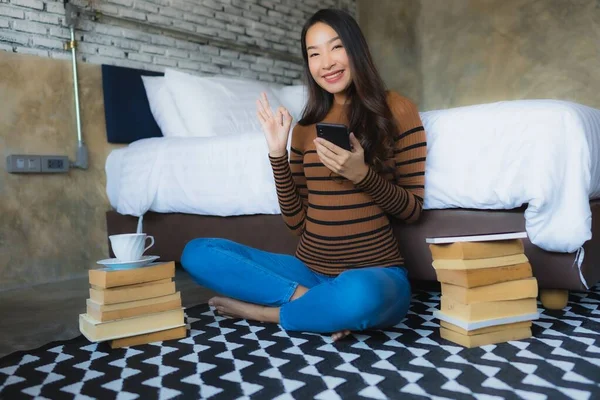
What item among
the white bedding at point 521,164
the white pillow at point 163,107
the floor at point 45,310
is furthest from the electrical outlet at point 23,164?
the white bedding at point 521,164

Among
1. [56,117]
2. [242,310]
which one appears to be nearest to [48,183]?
[56,117]

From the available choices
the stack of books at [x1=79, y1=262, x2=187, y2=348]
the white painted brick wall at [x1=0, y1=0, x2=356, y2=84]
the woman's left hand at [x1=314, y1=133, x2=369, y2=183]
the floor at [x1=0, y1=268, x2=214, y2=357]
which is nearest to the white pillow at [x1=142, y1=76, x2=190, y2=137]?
the white painted brick wall at [x1=0, y1=0, x2=356, y2=84]

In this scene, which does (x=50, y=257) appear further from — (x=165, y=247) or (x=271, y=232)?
(x=271, y=232)

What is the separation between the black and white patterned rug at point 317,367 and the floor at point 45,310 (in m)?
0.16

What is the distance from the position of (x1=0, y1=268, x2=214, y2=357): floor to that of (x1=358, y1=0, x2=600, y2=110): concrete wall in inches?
103

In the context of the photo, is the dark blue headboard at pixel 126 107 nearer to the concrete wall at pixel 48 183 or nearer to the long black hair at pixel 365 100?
the concrete wall at pixel 48 183

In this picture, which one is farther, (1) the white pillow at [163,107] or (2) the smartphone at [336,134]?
(1) the white pillow at [163,107]

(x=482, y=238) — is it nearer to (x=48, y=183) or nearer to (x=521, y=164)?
(x=521, y=164)

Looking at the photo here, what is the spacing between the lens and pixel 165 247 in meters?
2.72

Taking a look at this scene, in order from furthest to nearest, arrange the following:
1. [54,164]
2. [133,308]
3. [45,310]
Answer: [54,164] → [45,310] → [133,308]

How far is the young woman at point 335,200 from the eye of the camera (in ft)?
4.89

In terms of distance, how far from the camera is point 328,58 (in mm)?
1641

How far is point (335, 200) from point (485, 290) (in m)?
0.47

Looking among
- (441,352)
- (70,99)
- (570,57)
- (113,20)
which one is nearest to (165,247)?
(70,99)
